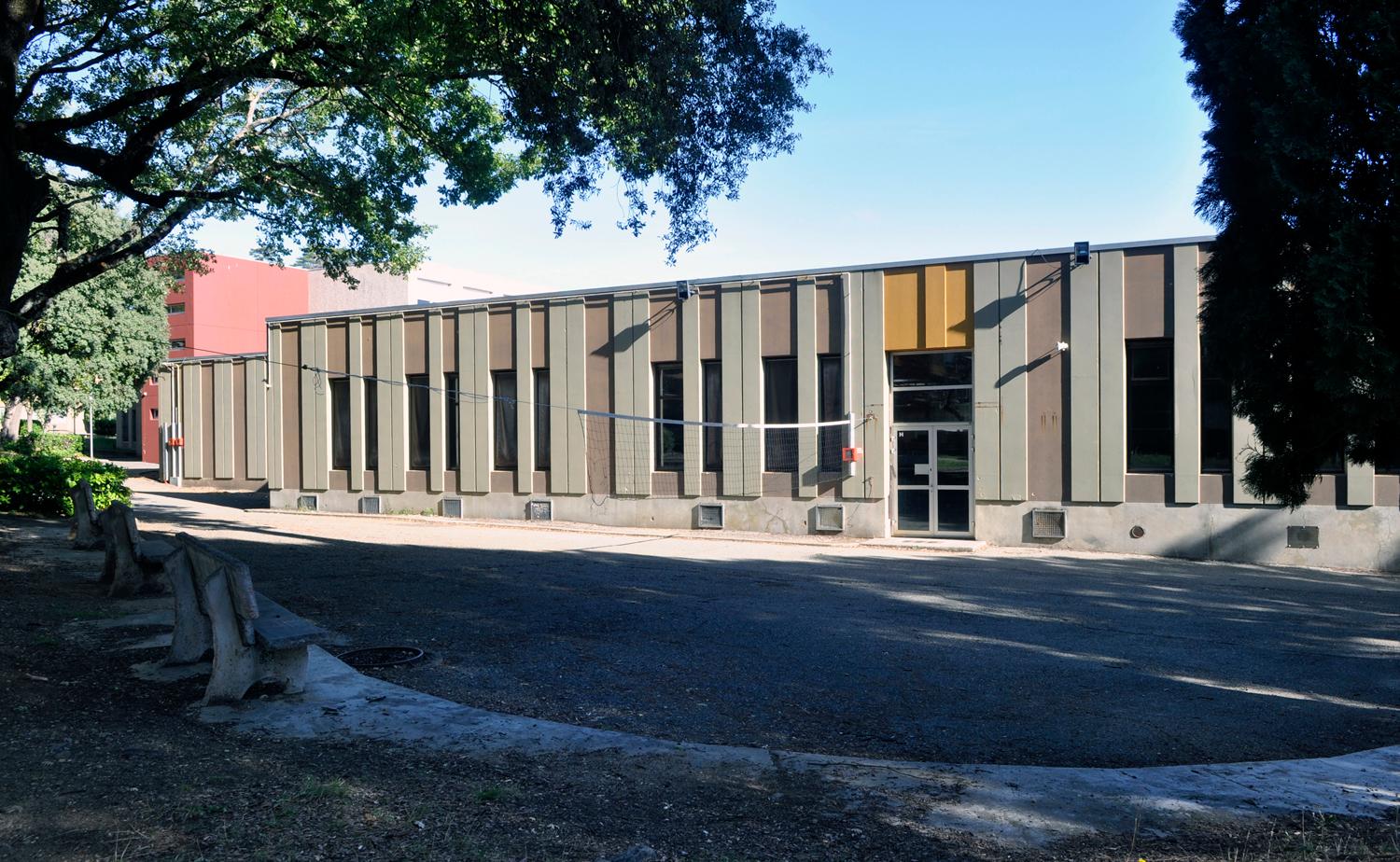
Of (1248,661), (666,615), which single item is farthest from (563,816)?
(1248,661)

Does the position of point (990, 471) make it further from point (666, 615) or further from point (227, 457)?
point (227, 457)

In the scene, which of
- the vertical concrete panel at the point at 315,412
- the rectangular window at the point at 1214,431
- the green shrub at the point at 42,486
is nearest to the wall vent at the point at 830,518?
the rectangular window at the point at 1214,431

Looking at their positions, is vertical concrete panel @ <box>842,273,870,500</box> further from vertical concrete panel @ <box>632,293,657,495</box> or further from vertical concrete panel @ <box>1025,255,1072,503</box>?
vertical concrete panel @ <box>632,293,657,495</box>

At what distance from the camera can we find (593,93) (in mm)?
10336

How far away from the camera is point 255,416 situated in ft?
102

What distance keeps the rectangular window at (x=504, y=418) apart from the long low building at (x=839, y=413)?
53mm

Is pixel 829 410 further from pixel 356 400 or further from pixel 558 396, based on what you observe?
pixel 356 400

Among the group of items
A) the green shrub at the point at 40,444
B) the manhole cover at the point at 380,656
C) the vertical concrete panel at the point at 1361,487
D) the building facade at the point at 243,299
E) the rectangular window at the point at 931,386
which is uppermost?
the building facade at the point at 243,299

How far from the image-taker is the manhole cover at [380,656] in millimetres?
7442

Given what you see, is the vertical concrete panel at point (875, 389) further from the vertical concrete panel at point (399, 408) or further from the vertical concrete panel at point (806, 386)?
the vertical concrete panel at point (399, 408)

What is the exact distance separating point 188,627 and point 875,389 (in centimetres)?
1415

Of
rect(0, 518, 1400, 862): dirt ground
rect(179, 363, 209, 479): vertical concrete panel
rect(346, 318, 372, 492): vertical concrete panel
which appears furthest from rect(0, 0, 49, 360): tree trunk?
rect(179, 363, 209, 479): vertical concrete panel

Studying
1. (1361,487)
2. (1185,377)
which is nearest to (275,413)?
(1185,377)

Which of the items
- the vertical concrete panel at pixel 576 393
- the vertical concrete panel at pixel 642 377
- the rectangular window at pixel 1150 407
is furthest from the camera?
the vertical concrete panel at pixel 576 393
